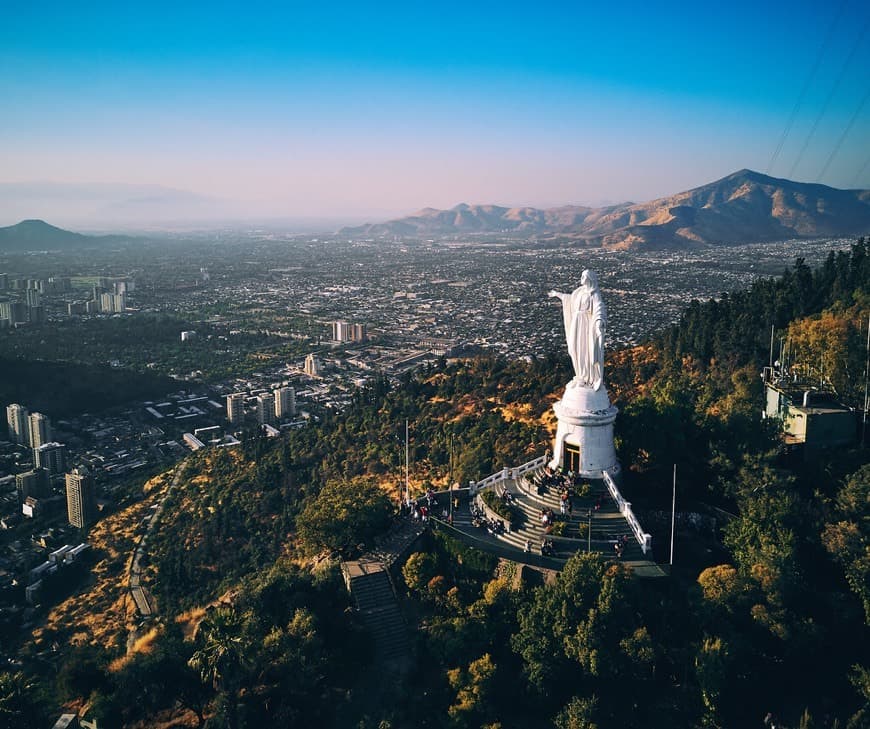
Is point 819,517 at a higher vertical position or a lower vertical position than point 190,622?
higher

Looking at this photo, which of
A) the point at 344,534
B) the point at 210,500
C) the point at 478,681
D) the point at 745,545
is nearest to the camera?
the point at 478,681

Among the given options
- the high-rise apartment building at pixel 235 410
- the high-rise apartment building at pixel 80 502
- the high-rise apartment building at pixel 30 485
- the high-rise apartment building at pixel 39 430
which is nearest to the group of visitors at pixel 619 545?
the high-rise apartment building at pixel 80 502

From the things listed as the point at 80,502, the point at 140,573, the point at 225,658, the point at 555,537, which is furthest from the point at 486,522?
the point at 80,502

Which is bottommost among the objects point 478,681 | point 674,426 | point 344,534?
point 478,681

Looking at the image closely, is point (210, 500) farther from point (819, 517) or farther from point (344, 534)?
point (819, 517)

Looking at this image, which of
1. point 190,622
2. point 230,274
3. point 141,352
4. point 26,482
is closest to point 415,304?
point 141,352

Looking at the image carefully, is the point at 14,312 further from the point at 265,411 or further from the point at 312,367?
the point at 265,411
